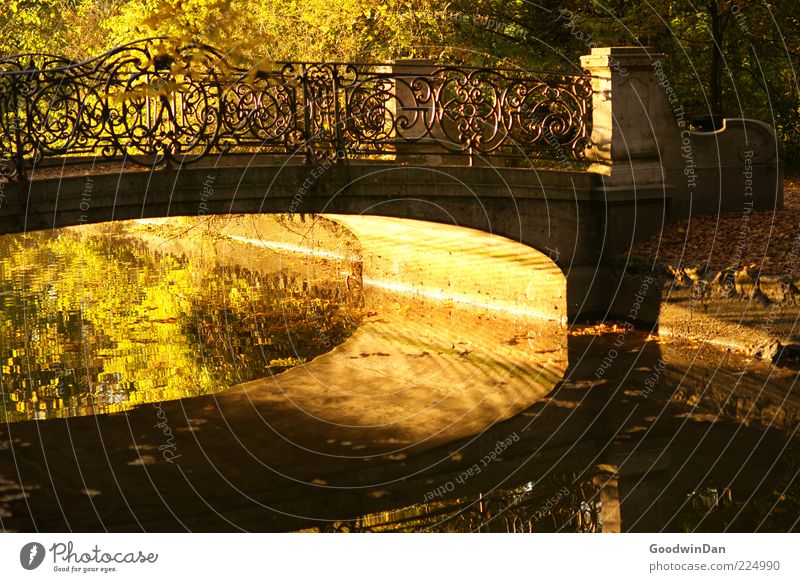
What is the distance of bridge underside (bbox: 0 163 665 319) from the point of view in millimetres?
12805

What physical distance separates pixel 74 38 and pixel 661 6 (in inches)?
568

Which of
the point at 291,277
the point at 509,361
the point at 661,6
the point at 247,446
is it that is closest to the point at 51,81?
the point at 247,446

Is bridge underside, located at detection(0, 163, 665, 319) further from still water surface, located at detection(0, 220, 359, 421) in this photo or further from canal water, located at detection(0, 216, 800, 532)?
still water surface, located at detection(0, 220, 359, 421)

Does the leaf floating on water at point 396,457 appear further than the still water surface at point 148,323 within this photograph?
No

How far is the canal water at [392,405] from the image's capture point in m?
8.90

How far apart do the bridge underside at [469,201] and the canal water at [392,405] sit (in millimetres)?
483

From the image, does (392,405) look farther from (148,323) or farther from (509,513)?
(148,323)

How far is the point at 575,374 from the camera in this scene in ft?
41.5

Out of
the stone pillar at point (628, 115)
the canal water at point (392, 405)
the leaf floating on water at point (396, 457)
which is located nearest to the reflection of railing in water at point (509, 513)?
the canal water at point (392, 405)

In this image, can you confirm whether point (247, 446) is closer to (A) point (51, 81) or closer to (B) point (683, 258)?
(A) point (51, 81)

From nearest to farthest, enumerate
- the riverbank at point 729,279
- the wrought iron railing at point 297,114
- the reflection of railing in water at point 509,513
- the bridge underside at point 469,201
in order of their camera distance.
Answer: the reflection of railing in water at point 509,513, the wrought iron railing at point 297,114, the riverbank at point 729,279, the bridge underside at point 469,201

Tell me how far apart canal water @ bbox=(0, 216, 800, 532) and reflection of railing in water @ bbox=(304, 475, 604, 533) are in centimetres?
2

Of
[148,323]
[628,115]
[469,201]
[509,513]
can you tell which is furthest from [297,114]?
[509,513]

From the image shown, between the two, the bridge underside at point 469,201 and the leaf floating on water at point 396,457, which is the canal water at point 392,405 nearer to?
the leaf floating on water at point 396,457
